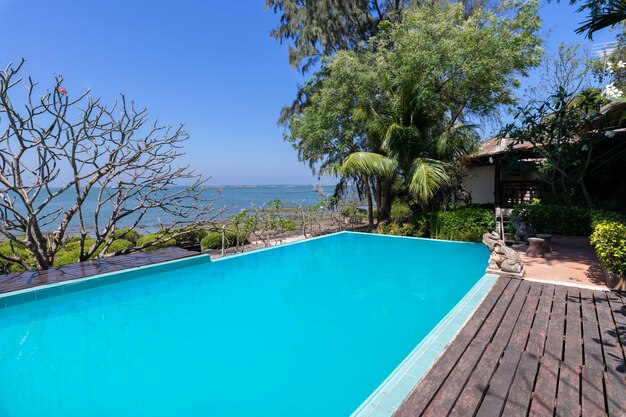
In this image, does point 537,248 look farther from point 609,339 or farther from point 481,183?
point 481,183

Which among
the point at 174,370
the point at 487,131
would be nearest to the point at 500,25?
the point at 487,131

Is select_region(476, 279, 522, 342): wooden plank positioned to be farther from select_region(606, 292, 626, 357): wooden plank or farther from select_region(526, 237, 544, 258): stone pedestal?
select_region(526, 237, 544, 258): stone pedestal

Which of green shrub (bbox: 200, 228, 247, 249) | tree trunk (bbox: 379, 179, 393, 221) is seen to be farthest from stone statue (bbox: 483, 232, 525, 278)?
green shrub (bbox: 200, 228, 247, 249)

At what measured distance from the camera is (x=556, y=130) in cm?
841

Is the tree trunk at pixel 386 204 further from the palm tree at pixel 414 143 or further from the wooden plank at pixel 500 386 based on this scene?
the wooden plank at pixel 500 386

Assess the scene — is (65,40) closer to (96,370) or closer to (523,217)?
(96,370)

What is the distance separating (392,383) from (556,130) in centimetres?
895

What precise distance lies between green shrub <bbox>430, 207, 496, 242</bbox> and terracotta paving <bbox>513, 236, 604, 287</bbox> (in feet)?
5.20

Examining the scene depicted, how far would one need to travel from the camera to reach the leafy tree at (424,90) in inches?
401

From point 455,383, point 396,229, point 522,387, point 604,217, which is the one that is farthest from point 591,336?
point 396,229

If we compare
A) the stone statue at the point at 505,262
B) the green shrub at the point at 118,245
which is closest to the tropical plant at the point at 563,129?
the stone statue at the point at 505,262

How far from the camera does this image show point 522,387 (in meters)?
2.55

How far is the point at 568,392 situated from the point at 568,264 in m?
4.91

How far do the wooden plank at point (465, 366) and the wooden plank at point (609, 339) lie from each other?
939 mm
